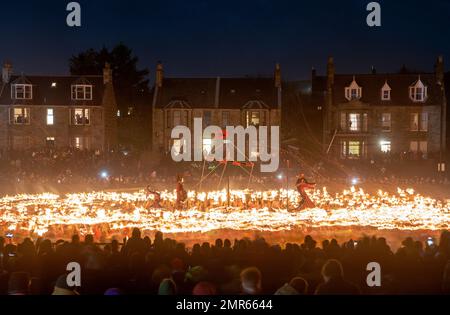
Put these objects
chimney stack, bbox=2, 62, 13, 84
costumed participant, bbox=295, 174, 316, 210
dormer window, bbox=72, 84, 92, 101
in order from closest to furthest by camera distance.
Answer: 1. costumed participant, bbox=295, 174, 316, 210
2. dormer window, bbox=72, 84, 92, 101
3. chimney stack, bbox=2, 62, 13, 84

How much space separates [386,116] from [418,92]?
3.58 m

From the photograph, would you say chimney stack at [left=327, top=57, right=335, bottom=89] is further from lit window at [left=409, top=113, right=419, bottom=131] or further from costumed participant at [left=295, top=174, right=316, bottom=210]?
costumed participant at [left=295, top=174, right=316, bottom=210]

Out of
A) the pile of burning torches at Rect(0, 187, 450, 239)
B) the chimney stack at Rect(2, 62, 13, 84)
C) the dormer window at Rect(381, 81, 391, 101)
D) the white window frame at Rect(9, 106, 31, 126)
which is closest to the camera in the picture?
the pile of burning torches at Rect(0, 187, 450, 239)

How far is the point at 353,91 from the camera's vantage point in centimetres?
5447

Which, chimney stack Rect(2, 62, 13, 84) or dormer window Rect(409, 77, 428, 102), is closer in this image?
dormer window Rect(409, 77, 428, 102)

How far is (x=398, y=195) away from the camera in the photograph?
3106cm

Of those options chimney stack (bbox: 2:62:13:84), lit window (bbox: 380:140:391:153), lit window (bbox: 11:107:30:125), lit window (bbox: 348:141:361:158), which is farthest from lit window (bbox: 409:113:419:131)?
chimney stack (bbox: 2:62:13:84)

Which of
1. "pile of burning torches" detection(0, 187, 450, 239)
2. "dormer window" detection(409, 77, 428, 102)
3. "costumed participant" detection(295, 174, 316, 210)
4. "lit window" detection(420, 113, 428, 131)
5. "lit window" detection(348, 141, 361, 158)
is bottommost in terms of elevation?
"pile of burning torches" detection(0, 187, 450, 239)

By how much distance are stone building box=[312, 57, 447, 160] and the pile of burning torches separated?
73.9 ft

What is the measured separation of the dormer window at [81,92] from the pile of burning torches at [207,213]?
24.8 meters

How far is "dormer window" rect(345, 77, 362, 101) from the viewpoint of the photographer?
178 feet

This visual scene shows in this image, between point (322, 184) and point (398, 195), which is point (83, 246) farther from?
point (322, 184)
